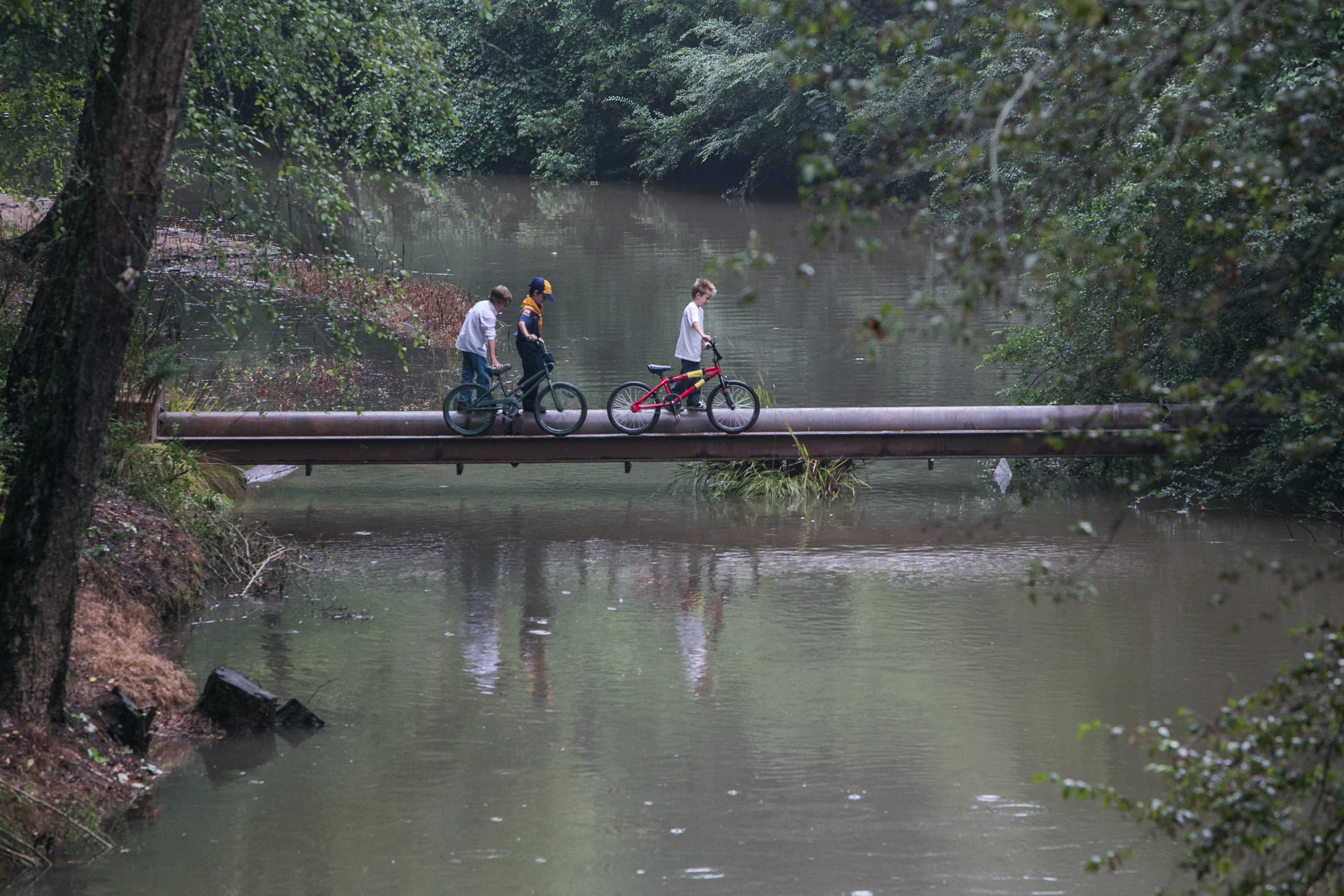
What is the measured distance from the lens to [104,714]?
791 cm

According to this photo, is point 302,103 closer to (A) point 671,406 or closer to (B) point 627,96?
(A) point 671,406

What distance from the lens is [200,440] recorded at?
1380 cm

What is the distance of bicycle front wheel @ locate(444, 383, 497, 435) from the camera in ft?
46.6

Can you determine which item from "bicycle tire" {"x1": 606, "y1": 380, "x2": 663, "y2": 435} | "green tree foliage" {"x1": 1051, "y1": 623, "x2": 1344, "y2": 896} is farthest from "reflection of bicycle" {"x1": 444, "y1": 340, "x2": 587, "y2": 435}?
"green tree foliage" {"x1": 1051, "y1": 623, "x2": 1344, "y2": 896}

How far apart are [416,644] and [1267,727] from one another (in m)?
7.39

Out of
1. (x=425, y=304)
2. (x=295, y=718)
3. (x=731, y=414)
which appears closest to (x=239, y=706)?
(x=295, y=718)

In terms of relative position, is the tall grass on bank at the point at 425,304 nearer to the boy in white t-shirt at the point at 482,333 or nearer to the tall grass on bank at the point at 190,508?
the boy in white t-shirt at the point at 482,333

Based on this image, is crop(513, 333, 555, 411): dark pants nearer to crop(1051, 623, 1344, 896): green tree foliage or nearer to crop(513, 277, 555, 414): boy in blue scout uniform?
crop(513, 277, 555, 414): boy in blue scout uniform

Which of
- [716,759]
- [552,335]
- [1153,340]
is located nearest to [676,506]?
[1153,340]

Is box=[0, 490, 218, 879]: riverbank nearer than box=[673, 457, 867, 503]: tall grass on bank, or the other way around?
box=[0, 490, 218, 879]: riverbank

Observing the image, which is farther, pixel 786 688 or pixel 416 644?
pixel 416 644

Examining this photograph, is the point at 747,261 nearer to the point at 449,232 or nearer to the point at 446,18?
the point at 449,232

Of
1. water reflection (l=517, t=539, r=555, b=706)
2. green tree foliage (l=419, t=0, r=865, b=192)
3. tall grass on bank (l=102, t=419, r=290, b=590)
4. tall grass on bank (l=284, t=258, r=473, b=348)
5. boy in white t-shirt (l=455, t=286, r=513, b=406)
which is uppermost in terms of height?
green tree foliage (l=419, t=0, r=865, b=192)

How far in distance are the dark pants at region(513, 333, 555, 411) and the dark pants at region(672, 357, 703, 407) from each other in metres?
1.34
